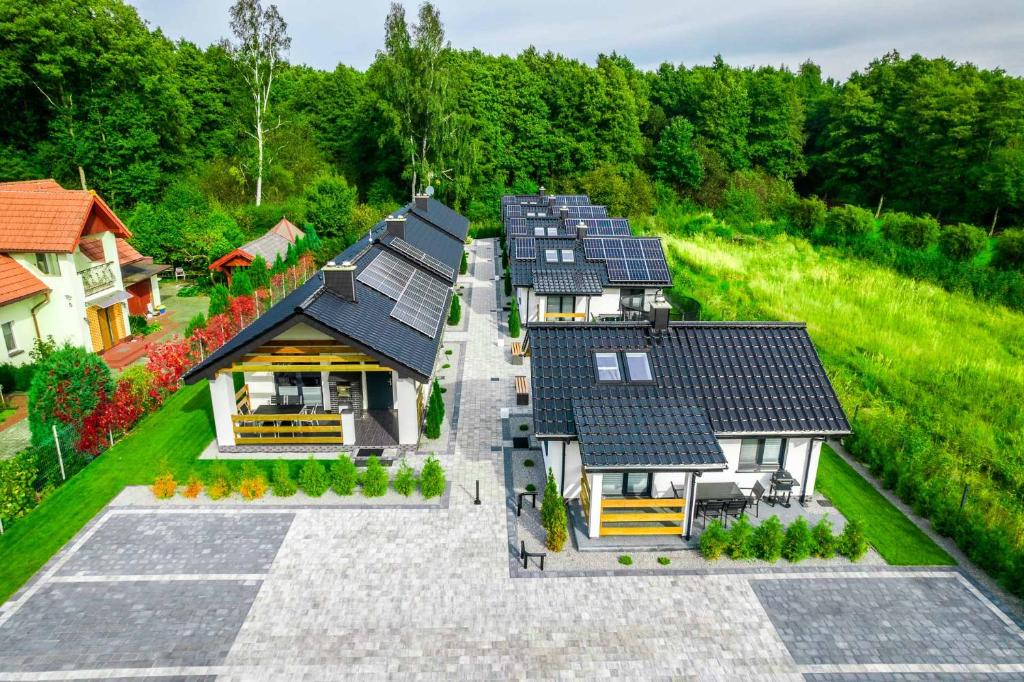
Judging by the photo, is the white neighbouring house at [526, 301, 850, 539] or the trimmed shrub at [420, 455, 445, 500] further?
the trimmed shrub at [420, 455, 445, 500]

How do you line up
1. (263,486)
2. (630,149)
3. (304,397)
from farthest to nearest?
(630,149) < (304,397) < (263,486)

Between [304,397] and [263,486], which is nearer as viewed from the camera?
[263,486]

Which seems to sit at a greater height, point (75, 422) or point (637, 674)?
point (75, 422)

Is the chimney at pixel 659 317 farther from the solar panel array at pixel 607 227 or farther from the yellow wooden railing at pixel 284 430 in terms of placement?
the solar panel array at pixel 607 227

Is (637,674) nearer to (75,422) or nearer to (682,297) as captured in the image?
(75,422)

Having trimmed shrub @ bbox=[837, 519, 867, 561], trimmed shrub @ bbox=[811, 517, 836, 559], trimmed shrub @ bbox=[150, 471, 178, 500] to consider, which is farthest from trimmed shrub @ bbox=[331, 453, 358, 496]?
trimmed shrub @ bbox=[837, 519, 867, 561]

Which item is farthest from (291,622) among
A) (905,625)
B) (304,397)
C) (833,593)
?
(905,625)

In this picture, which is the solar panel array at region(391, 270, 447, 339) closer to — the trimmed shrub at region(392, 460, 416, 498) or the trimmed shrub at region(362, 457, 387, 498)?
the trimmed shrub at region(392, 460, 416, 498)
